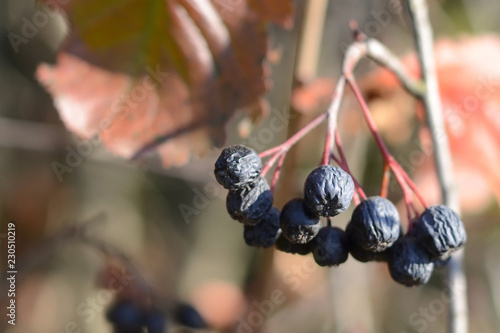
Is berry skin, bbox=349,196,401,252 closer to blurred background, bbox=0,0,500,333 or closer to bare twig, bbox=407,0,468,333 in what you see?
bare twig, bbox=407,0,468,333

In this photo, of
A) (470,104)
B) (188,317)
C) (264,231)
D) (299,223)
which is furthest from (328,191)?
(470,104)

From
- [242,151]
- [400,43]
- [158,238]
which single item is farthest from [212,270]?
→ [242,151]

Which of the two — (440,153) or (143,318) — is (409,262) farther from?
(143,318)

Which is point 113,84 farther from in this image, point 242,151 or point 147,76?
point 242,151

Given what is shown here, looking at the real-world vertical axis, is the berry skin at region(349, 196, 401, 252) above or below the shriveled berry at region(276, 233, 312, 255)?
above

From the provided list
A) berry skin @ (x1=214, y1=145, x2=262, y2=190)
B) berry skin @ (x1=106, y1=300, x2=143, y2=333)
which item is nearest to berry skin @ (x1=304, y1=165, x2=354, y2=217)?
berry skin @ (x1=214, y1=145, x2=262, y2=190)

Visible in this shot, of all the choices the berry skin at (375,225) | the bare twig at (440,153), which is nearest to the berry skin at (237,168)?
the berry skin at (375,225)
